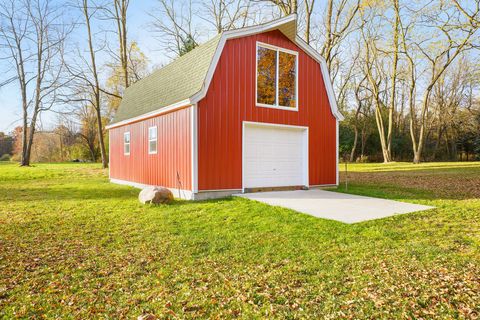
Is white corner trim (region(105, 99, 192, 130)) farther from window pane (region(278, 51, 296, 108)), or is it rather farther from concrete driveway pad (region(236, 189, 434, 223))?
window pane (region(278, 51, 296, 108))

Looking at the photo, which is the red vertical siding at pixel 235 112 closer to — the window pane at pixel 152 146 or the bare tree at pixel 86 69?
the window pane at pixel 152 146

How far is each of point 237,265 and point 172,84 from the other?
8.36 meters

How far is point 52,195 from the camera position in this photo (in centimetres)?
1009

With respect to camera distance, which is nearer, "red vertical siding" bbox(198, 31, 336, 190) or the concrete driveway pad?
the concrete driveway pad

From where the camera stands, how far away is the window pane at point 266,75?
9875 mm

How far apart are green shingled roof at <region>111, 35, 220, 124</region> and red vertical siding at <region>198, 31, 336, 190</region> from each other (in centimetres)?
55

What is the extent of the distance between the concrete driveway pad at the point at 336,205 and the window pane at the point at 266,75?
10.2 ft

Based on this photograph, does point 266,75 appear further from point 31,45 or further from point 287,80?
point 31,45

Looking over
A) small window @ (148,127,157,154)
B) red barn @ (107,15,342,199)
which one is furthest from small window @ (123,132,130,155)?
small window @ (148,127,157,154)

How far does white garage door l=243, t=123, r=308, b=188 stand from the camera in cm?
977

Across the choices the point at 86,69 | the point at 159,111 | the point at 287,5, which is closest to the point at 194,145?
the point at 159,111

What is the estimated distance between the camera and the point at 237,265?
4023 mm

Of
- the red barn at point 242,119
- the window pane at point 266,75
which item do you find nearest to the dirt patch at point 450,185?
the red barn at point 242,119

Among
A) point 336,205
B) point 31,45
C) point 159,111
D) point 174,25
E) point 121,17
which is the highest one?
point 174,25
